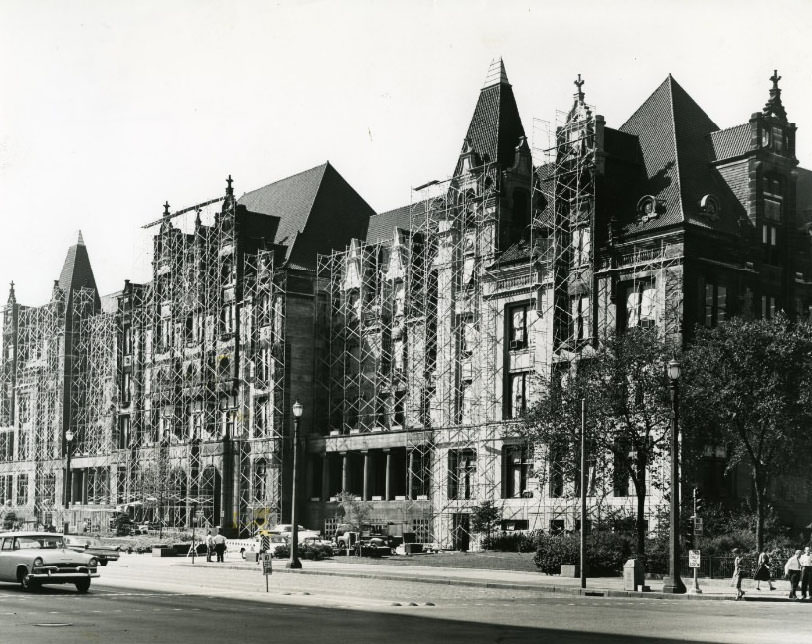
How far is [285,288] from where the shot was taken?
8731 centimetres

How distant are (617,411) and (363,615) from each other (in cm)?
2432

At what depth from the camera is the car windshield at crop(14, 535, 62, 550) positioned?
110 ft

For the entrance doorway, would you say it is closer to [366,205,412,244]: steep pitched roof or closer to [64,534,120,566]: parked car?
[64,534,120,566]: parked car

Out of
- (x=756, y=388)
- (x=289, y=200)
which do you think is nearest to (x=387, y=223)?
(x=289, y=200)

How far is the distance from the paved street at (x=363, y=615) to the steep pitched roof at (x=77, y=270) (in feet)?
278

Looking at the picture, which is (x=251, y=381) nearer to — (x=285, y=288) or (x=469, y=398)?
(x=285, y=288)

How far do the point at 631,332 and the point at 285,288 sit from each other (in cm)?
3981

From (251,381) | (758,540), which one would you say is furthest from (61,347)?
(758,540)

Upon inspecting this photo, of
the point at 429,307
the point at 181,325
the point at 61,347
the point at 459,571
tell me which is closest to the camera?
the point at 459,571

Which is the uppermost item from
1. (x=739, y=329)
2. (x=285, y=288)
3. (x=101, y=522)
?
(x=285, y=288)

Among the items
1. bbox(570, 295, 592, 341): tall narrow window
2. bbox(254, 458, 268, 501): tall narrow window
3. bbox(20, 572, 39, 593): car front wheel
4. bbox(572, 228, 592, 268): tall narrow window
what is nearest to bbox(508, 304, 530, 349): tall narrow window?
bbox(570, 295, 592, 341): tall narrow window

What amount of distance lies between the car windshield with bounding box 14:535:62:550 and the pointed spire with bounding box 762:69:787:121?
46.8 meters

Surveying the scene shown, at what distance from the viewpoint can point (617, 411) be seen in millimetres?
49188

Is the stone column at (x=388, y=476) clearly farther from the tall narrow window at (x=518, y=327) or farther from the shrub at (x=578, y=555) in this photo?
the shrub at (x=578, y=555)
